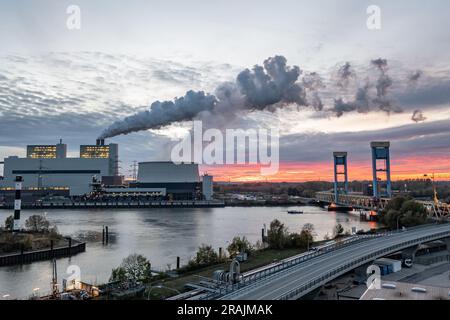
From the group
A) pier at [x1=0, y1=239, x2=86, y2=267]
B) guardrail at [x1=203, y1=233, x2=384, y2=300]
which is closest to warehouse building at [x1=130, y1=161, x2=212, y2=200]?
pier at [x1=0, y1=239, x2=86, y2=267]

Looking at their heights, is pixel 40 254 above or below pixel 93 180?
below

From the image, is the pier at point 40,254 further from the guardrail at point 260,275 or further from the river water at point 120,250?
the guardrail at point 260,275

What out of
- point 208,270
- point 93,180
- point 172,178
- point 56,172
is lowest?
point 208,270

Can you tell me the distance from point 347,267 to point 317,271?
1088 mm

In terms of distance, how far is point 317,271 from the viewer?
384 inches

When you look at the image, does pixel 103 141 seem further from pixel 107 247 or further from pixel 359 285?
pixel 359 285

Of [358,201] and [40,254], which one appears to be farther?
[358,201]

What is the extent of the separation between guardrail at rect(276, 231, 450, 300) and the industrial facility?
127 feet

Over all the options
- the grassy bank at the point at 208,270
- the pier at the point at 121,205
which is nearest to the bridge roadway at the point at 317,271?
the grassy bank at the point at 208,270

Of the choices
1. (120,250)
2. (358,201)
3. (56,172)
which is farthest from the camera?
(56,172)

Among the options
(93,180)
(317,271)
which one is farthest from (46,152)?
(317,271)

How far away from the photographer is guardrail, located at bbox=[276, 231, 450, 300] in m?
7.59

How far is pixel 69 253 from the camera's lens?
16781 mm

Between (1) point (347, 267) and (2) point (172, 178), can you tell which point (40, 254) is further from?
(2) point (172, 178)
